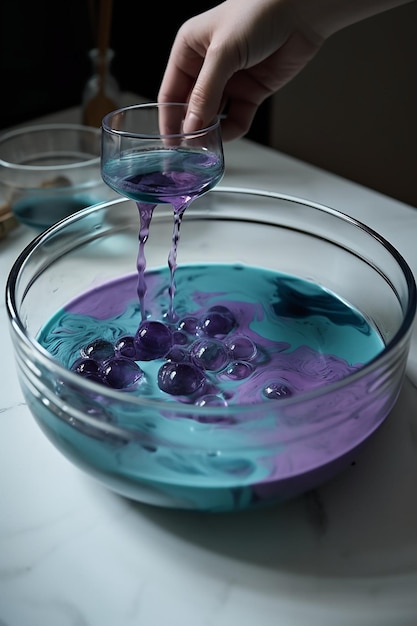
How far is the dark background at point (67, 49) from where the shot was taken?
140 centimetres

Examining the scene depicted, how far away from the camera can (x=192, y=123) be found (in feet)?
2.81

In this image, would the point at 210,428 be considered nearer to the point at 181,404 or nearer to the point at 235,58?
the point at 181,404

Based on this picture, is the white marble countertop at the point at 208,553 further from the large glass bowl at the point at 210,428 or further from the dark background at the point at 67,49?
the dark background at the point at 67,49

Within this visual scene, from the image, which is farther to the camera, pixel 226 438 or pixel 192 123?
pixel 192 123

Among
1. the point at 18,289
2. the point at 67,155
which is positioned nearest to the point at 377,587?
the point at 18,289

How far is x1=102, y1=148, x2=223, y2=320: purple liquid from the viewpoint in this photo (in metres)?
0.77

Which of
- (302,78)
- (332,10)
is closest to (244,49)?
(332,10)

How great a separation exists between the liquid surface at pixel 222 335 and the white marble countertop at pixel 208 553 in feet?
0.31

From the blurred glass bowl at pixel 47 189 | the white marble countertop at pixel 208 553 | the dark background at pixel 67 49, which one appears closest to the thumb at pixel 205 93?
the blurred glass bowl at pixel 47 189

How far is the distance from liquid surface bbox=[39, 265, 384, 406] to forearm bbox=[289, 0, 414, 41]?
32 cm

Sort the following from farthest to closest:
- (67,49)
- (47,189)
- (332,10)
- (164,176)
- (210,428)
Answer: (67,49) → (47,189) → (332,10) → (164,176) → (210,428)

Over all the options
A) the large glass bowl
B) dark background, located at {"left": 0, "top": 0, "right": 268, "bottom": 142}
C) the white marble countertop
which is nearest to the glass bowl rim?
the large glass bowl

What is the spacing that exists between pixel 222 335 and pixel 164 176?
0.59 feet

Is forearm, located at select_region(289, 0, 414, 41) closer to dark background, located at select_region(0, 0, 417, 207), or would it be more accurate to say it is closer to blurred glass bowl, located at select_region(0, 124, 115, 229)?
blurred glass bowl, located at select_region(0, 124, 115, 229)
